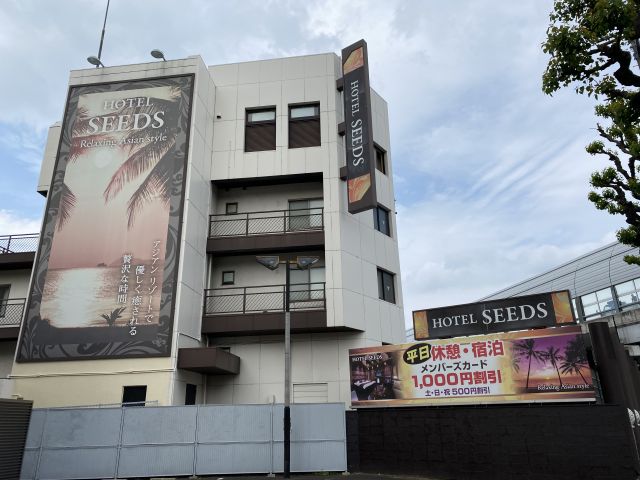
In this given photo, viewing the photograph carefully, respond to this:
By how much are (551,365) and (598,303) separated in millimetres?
31549

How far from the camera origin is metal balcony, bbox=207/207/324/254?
819 inches

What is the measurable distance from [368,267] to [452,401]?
28.7 feet

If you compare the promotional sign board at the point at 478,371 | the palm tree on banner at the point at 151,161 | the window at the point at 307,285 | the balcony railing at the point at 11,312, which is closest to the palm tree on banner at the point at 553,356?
the promotional sign board at the point at 478,371

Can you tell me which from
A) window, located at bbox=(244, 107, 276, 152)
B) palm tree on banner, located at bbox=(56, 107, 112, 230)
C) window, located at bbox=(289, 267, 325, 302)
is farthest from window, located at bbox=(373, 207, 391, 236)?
palm tree on banner, located at bbox=(56, 107, 112, 230)

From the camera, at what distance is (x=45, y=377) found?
17531 mm

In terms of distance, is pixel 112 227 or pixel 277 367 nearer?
pixel 112 227

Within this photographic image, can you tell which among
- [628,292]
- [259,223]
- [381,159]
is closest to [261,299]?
[259,223]

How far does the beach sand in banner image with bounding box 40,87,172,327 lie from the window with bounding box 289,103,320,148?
5.74 meters

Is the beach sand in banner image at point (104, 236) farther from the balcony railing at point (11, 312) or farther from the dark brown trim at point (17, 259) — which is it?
the balcony railing at point (11, 312)

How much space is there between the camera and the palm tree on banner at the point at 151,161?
1984 cm

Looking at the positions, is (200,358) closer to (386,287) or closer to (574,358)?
(386,287)

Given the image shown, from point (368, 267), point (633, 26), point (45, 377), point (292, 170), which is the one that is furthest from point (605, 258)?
point (45, 377)

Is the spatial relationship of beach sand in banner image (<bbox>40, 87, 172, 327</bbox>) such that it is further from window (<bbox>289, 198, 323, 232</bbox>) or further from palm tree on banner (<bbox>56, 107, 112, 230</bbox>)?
window (<bbox>289, 198, 323, 232</bbox>)

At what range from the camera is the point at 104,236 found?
19.3m
